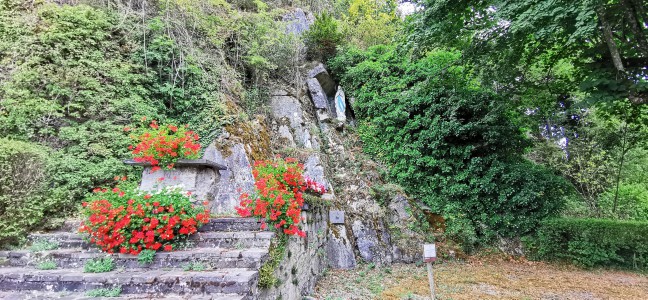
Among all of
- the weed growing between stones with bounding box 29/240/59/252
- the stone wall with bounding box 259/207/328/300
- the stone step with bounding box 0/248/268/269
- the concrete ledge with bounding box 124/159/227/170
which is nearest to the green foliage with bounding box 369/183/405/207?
the stone wall with bounding box 259/207/328/300

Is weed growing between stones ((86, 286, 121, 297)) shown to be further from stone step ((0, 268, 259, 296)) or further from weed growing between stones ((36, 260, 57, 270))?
weed growing between stones ((36, 260, 57, 270))

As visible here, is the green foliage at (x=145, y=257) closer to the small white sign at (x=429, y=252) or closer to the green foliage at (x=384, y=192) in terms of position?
the small white sign at (x=429, y=252)

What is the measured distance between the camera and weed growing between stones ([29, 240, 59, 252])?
3.22m

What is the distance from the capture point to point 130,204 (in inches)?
122

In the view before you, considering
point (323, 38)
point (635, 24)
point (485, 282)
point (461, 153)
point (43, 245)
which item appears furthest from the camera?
point (323, 38)

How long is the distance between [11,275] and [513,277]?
7.54m

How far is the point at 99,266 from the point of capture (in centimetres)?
279

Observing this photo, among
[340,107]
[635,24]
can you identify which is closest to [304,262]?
[340,107]

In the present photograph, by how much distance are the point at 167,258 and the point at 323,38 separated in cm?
881

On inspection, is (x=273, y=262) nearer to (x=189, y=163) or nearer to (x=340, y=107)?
(x=189, y=163)

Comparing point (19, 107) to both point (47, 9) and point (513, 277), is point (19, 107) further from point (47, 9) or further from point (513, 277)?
point (513, 277)

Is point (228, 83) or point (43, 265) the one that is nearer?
point (43, 265)

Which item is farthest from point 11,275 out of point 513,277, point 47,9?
point 513,277

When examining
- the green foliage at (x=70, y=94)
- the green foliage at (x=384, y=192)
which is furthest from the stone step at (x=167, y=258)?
the green foliage at (x=384, y=192)
